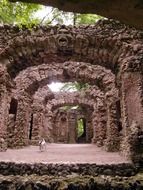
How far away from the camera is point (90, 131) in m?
20.9

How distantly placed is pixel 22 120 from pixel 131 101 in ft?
20.9

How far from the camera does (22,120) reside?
13.1 metres

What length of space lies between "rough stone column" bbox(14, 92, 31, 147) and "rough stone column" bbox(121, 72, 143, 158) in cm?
578

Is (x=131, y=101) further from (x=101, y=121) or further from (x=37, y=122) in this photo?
(x=37, y=122)

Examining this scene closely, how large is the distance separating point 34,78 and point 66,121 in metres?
11.6

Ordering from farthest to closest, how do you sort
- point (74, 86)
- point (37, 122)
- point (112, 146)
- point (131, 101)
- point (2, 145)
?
1. point (74, 86)
2. point (37, 122)
3. point (112, 146)
4. point (2, 145)
5. point (131, 101)

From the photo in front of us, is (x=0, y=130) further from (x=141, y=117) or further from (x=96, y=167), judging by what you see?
(x=141, y=117)

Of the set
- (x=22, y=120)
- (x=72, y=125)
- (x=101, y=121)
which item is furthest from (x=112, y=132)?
(x=72, y=125)

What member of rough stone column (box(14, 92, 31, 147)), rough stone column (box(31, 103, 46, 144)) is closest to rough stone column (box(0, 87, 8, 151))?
rough stone column (box(14, 92, 31, 147))

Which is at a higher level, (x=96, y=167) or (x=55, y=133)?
(x=55, y=133)

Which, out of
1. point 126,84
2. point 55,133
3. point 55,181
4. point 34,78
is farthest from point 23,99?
point 55,133

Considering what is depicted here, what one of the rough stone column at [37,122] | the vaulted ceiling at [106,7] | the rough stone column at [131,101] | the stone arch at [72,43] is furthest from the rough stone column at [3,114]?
the vaulted ceiling at [106,7]

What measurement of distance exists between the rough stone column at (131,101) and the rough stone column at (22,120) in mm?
5782

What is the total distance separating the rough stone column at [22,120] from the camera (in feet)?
41.6
